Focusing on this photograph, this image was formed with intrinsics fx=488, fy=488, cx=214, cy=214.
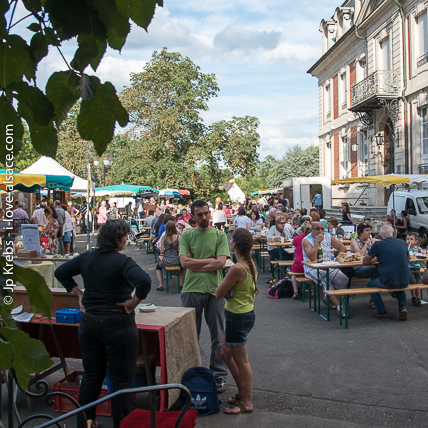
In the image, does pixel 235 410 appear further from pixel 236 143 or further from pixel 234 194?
pixel 234 194

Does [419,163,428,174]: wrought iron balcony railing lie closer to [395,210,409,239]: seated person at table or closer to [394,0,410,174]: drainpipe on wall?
[394,0,410,174]: drainpipe on wall

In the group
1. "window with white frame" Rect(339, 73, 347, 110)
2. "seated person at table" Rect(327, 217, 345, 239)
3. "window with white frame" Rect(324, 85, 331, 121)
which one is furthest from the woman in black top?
"window with white frame" Rect(324, 85, 331, 121)

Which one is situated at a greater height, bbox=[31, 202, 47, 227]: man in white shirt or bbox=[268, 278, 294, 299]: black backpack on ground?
bbox=[31, 202, 47, 227]: man in white shirt

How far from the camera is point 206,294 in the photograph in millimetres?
5176

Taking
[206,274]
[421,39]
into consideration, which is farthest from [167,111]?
[206,274]

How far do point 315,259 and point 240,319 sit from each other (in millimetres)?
4896

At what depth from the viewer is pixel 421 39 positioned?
23672mm

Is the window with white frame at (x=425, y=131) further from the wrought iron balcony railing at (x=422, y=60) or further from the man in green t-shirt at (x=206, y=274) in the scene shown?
the man in green t-shirt at (x=206, y=274)

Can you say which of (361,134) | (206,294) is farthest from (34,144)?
(361,134)

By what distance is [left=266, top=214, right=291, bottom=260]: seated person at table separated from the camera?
12.9 m

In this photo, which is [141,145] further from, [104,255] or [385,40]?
[104,255]

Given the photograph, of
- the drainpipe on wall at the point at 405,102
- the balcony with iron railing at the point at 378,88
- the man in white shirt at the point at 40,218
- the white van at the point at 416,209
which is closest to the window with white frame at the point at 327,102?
the balcony with iron railing at the point at 378,88

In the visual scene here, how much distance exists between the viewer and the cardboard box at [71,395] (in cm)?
472

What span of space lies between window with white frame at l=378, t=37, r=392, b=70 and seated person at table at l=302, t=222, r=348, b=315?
2096cm
